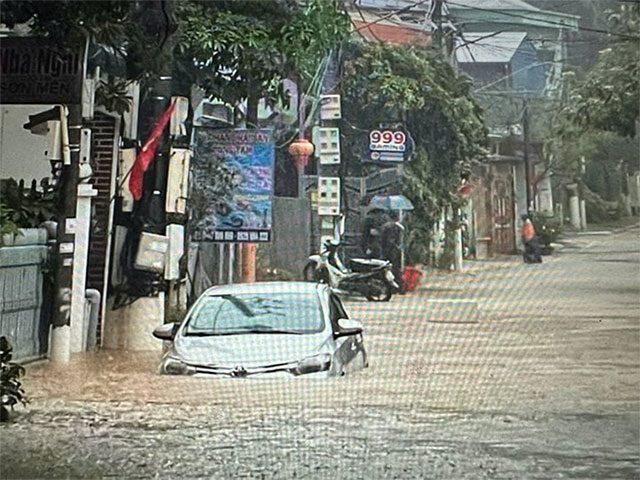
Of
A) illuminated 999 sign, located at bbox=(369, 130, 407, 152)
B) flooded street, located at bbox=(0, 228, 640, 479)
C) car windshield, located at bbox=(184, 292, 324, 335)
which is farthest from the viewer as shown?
illuminated 999 sign, located at bbox=(369, 130, 407, 152)

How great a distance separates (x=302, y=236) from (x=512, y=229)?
2.10 feet

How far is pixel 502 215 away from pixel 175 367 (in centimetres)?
109

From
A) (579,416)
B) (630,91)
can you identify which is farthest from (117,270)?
(630,91)

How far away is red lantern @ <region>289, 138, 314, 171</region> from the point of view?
10.8 feet

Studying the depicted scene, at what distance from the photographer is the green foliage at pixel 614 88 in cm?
333

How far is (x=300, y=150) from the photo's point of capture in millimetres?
3283

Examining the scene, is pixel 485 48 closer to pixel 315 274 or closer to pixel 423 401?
pixel 315 274

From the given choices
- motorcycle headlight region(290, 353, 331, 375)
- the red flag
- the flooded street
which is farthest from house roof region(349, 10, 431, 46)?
motorcycle headlight region(290, 353, 331, 375)

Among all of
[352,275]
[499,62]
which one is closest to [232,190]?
[352,275]

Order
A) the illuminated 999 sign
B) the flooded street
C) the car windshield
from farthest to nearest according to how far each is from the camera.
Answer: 1. the illuminated 999 sign
2. the car windshield
3. the flooded street

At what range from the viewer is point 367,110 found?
3.32m

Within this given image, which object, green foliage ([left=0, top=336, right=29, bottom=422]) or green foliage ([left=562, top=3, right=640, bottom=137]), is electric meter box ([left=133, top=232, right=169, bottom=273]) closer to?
green foliage ([left=0, top=336, right=29, bottom=422])

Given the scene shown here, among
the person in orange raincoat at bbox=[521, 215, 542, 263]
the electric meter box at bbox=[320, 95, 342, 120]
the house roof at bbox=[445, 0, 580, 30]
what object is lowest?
the person in orange raincoat at bbox=[521, 215, 542, 263]

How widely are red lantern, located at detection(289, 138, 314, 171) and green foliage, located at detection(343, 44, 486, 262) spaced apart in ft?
0.39
